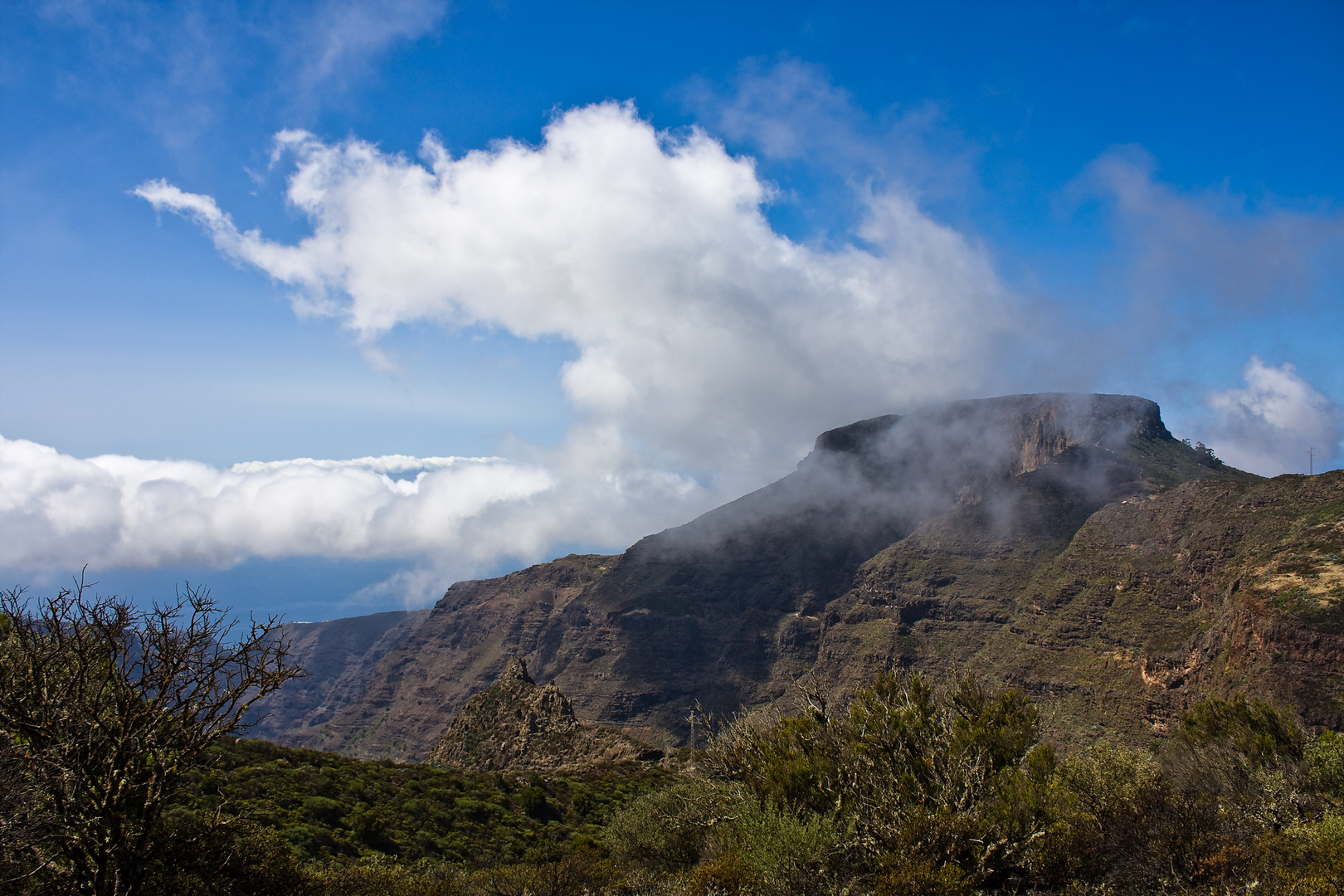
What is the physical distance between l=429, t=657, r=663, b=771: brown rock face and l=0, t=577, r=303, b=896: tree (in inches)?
2367

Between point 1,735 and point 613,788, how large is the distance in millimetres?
47201

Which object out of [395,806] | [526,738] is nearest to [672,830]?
[395,806]

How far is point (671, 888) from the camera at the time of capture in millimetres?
18703

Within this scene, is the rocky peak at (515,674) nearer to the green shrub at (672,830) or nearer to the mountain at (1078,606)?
the mountain at (1078,606)

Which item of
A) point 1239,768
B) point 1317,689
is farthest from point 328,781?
point 1317,689

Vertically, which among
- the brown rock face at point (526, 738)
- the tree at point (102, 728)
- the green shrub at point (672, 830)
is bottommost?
the brown rock face at point (526, 738)

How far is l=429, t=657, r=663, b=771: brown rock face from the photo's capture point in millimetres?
72875

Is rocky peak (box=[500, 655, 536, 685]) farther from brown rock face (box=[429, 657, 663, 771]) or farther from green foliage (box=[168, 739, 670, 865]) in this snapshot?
green foliage (box=[168, 739, 670, 865])

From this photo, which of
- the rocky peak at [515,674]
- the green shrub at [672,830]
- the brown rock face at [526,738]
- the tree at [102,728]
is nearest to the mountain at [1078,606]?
the green shrub at [672,830]

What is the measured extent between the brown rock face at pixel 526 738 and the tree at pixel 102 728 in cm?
6012

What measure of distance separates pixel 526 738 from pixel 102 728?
6948 centimetres

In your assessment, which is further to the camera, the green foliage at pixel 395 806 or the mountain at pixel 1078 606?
the mountain at pixel 1078 606

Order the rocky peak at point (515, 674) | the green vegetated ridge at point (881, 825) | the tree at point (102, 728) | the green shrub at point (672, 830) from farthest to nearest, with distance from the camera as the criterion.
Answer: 1. the rocky peak at point (515, 674)
2. the green shrub at point (672, 830)
3. the green vegetated ridge at point (881, 825)
4. the tree at point (102, 728)

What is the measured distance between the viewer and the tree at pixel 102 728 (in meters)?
12.1
